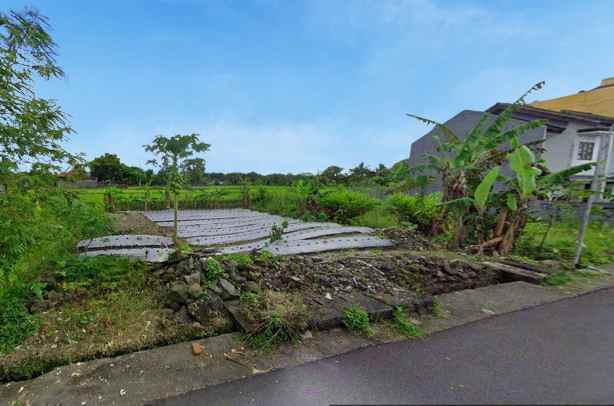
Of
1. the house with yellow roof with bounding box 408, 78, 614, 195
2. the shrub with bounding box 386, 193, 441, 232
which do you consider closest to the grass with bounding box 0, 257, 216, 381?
the shrub with bounding box 386, 193, 441, 232

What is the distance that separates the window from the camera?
1430 cm

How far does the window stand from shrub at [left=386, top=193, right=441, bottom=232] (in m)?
13.3

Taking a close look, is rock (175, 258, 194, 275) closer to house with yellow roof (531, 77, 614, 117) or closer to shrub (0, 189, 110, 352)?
shrub (0, 189, 110, 352)

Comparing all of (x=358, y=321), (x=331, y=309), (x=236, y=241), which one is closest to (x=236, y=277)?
(x=331, y=309)

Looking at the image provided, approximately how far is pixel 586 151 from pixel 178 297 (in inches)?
791

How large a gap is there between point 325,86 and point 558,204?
6805 mm

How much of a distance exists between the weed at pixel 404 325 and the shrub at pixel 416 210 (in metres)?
3.92

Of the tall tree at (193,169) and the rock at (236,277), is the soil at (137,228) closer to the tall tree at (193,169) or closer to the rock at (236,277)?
the tall tree at (193,169)

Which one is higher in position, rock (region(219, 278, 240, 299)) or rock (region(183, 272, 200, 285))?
rock (region(183, 272, 200, 285))

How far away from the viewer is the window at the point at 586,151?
1430 cm

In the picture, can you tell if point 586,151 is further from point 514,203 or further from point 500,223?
point 514,203

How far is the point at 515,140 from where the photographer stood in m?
4.39

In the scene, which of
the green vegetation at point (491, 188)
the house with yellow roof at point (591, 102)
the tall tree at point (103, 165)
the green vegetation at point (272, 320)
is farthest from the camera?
the house with yellow roof at point (591, 102)

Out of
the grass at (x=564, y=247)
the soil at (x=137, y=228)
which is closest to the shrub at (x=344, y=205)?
the grass at (x=564, y=247)
